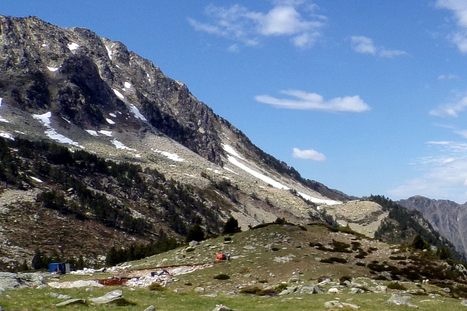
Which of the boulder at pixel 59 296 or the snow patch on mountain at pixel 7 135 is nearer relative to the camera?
the boulder at pixel 59 296

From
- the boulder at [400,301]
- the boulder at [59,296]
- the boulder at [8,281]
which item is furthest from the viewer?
the boulder at [8,281]

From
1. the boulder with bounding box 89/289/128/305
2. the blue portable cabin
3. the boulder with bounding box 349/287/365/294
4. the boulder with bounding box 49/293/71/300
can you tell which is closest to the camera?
the boulder with bounding box 89/289/128/305

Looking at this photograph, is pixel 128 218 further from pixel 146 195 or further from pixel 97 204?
pixel 146 195

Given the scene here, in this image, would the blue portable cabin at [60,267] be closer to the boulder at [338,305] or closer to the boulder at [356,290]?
the boulder at [356,290]

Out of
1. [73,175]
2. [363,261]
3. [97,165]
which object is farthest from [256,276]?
[97,165]

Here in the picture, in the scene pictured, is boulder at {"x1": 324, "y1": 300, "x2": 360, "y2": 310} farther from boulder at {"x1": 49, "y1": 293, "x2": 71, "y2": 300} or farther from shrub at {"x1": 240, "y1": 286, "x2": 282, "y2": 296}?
boulder at {"x1": 49, "y1": 293, "x2": 71, "y2": 300}

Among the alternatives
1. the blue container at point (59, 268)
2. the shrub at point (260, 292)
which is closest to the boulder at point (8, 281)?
the shrub at point (260, 292)

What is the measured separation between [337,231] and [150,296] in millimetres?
41224

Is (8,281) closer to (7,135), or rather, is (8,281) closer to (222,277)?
(222,277)

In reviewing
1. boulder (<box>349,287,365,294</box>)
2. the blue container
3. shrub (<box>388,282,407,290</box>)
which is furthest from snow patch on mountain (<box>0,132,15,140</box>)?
boulder (<box>349,287,365,294</box>)

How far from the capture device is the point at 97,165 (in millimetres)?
188875

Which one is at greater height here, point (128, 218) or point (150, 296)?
point (128, 218)

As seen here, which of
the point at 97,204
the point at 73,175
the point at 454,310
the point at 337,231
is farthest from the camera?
the point at 73,175

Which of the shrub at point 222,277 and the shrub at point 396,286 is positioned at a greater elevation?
the shrub at point 222,277
